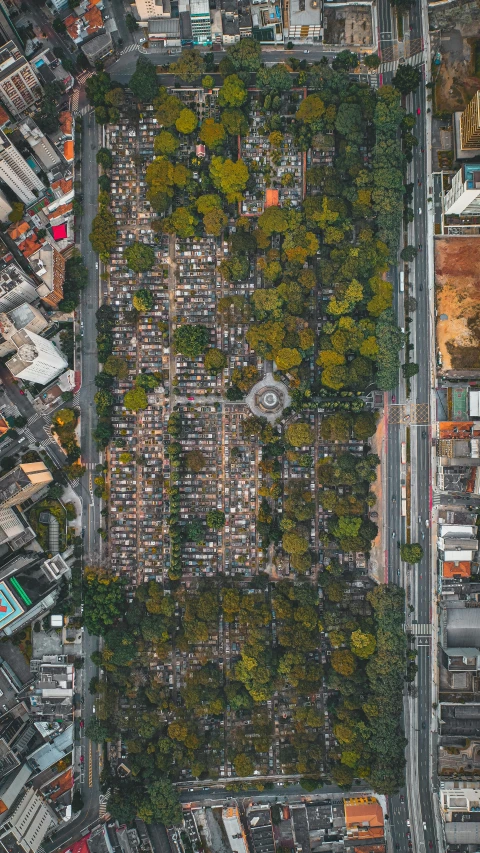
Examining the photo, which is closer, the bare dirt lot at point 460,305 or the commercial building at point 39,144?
the commercial building at point 39,144

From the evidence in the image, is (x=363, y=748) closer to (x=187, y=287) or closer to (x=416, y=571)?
(x=416, y=571)

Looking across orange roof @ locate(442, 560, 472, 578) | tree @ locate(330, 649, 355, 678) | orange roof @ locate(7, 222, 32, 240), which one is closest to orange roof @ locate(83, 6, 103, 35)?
orange roof @ locate(7, 222, 32, 240)

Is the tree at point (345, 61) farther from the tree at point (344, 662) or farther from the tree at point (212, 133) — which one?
the tree at point (344, 662)

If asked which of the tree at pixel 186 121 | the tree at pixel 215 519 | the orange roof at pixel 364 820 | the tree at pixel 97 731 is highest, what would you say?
the tree at pixel 186 121

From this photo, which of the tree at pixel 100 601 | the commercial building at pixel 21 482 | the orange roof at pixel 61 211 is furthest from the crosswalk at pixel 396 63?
the tree at pixel 100 601

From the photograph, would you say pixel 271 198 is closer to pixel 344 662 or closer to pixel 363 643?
pixel 363 643

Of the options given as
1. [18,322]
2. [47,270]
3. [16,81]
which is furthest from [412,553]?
[16,81]
